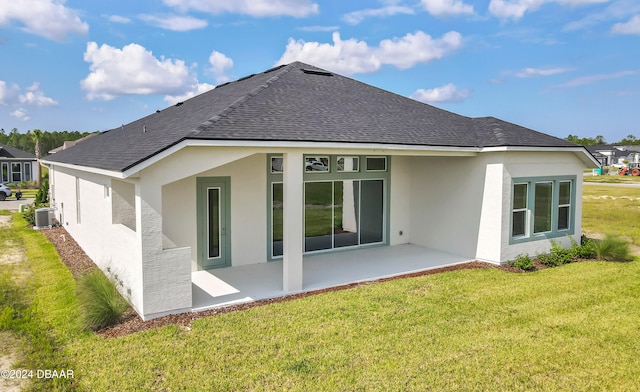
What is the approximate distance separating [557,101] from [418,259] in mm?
26808

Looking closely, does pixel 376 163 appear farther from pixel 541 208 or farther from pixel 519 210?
pixel 541 208

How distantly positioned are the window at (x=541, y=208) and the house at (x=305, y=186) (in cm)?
5

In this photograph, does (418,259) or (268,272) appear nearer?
(268,272)

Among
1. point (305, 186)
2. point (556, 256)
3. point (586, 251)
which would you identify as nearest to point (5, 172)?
point (305, 186)

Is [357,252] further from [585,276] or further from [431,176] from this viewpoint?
[585,276]

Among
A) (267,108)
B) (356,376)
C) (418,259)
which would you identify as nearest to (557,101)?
(418,259)

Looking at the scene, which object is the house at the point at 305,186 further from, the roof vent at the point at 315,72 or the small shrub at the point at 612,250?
the small shrub at the point at 612,250

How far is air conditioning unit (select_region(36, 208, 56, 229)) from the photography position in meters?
18.3

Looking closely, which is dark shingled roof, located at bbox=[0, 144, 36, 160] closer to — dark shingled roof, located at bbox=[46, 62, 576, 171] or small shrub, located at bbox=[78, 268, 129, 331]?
dark shingled roof, located at bbox=[46, 62, 576, 171]

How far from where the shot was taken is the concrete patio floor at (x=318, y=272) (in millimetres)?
9188

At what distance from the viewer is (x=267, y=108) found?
404 inches

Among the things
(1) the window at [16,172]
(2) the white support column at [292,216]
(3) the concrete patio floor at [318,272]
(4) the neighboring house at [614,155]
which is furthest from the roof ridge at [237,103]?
(4) the neighboring house at [614,155]

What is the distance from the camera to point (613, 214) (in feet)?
75.3

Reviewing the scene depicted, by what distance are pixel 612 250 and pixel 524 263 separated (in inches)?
139
